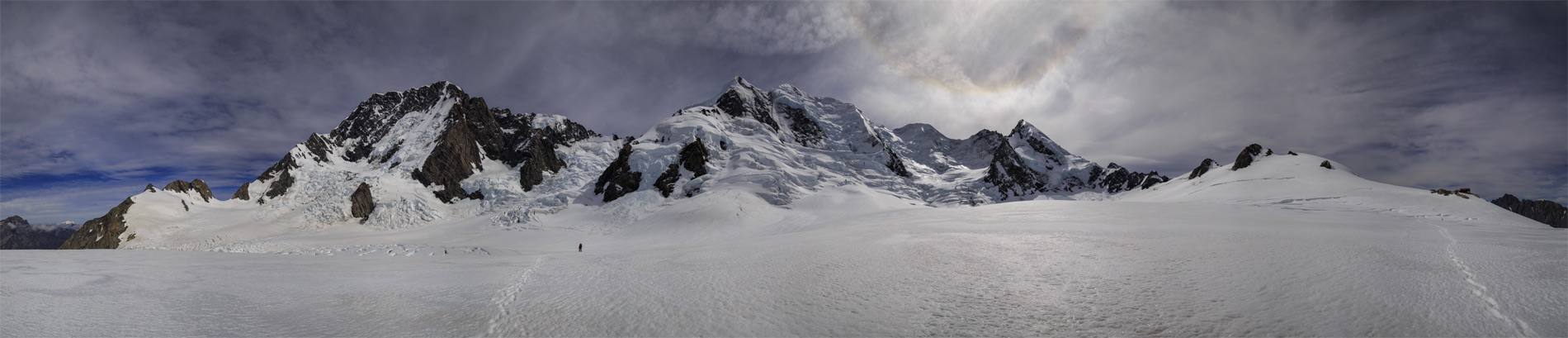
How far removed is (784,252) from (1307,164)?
318ft

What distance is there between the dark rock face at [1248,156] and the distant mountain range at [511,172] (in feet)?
0.93

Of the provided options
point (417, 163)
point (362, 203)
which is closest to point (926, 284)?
point (362, 203)

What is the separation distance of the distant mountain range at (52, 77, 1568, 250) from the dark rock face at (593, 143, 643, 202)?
309 mm

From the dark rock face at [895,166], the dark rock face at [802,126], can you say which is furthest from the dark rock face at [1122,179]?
the dark rock face at [802,126]

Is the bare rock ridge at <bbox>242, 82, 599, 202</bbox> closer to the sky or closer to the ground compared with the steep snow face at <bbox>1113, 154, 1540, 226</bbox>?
closer to the sky

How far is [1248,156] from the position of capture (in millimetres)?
88625

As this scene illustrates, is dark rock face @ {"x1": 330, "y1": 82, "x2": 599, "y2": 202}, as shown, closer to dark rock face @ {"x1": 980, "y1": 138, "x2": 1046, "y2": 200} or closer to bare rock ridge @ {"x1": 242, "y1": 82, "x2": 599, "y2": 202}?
bare rock ridge @ {"x1": 242, "y1": 82, "x2": 599, "y2": 202}

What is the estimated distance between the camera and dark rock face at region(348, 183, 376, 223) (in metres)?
69.3

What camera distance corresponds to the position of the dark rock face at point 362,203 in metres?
69.3

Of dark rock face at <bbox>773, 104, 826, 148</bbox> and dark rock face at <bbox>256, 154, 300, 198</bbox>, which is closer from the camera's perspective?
dark rock face at <bbox>256, 154, 300, 198</bbox>

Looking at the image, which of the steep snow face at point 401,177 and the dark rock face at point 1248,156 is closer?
the steep snow face at point 401,177

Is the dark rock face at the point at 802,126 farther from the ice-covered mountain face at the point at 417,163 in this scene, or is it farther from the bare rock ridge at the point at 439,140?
the ice-covered mountain face at the point at 417,163

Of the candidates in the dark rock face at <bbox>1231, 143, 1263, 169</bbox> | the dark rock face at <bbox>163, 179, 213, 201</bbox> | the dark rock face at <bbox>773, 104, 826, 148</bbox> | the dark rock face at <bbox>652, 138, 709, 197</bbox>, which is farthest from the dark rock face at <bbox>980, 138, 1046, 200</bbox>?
the dark rock face at <bbox>163, 179, 213, 201</bbox>

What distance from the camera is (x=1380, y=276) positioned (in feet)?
27.1
